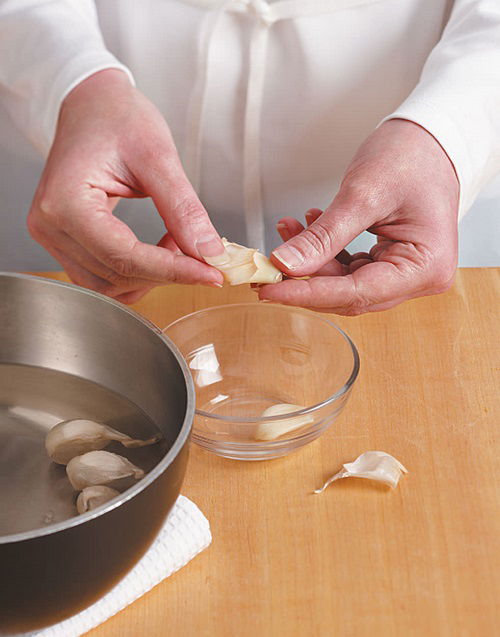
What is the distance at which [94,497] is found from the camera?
1.73ft

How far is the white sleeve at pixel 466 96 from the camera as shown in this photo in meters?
0.81

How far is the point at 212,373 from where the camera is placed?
79cm

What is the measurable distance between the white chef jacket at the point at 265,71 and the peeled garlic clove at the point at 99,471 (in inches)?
19.2

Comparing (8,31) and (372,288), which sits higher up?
(8,31)

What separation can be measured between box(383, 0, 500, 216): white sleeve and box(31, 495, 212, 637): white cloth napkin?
17.8 inches

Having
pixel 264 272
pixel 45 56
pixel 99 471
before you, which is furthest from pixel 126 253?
pixel 45 56

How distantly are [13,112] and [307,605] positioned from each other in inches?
30.4

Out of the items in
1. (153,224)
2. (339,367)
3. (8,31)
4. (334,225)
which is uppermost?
(8,31)

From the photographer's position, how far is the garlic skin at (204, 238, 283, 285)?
701mm

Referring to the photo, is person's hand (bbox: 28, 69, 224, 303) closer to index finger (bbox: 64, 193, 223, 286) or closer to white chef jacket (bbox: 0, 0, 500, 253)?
index finger (bbox: 64, 193, 223, 286)

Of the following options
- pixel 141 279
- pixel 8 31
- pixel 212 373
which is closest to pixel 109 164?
pixel 141 279

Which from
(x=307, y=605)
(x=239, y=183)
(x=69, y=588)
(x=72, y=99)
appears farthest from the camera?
(x=239, y=183)

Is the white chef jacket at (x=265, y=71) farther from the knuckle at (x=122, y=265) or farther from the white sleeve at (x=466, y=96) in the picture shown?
the knuckle at (x=122, y=265)

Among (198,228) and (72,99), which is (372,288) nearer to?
(198,228)
